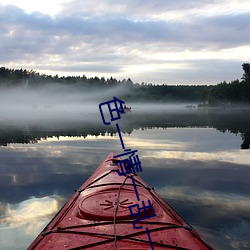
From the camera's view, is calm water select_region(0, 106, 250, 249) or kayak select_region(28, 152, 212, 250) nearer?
kayak select_region(28, 152, 212, 250)

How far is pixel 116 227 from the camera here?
5.22m

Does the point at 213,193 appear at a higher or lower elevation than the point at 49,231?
lower

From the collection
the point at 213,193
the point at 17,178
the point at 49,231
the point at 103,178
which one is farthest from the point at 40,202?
the point at 213,193

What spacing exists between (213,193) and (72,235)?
6679 millimetres

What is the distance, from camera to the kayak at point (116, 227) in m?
4.71

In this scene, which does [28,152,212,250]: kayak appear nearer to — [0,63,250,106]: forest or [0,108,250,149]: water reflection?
[0,108,250,149]: water reflection

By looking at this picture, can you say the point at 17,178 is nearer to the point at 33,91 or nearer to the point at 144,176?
the point at 144,176

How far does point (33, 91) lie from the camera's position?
168 meters

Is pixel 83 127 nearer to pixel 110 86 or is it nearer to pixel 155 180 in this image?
pixel 155 180

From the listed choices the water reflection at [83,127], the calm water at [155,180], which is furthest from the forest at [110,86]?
the calm water at [155,180]

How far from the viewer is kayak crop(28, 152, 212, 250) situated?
15.4 ft

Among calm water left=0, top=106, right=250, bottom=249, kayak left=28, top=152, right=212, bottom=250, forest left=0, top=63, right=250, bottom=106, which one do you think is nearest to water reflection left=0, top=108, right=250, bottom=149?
calm water left=0, top=106, right=250, bottom=249

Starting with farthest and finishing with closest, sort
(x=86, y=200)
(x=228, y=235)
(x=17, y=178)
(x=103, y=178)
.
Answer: (x=17, y=178)
(x=103, y=178)
(x=228, y=235)
(x=86, y=200)

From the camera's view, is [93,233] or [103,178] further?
[103,178]
